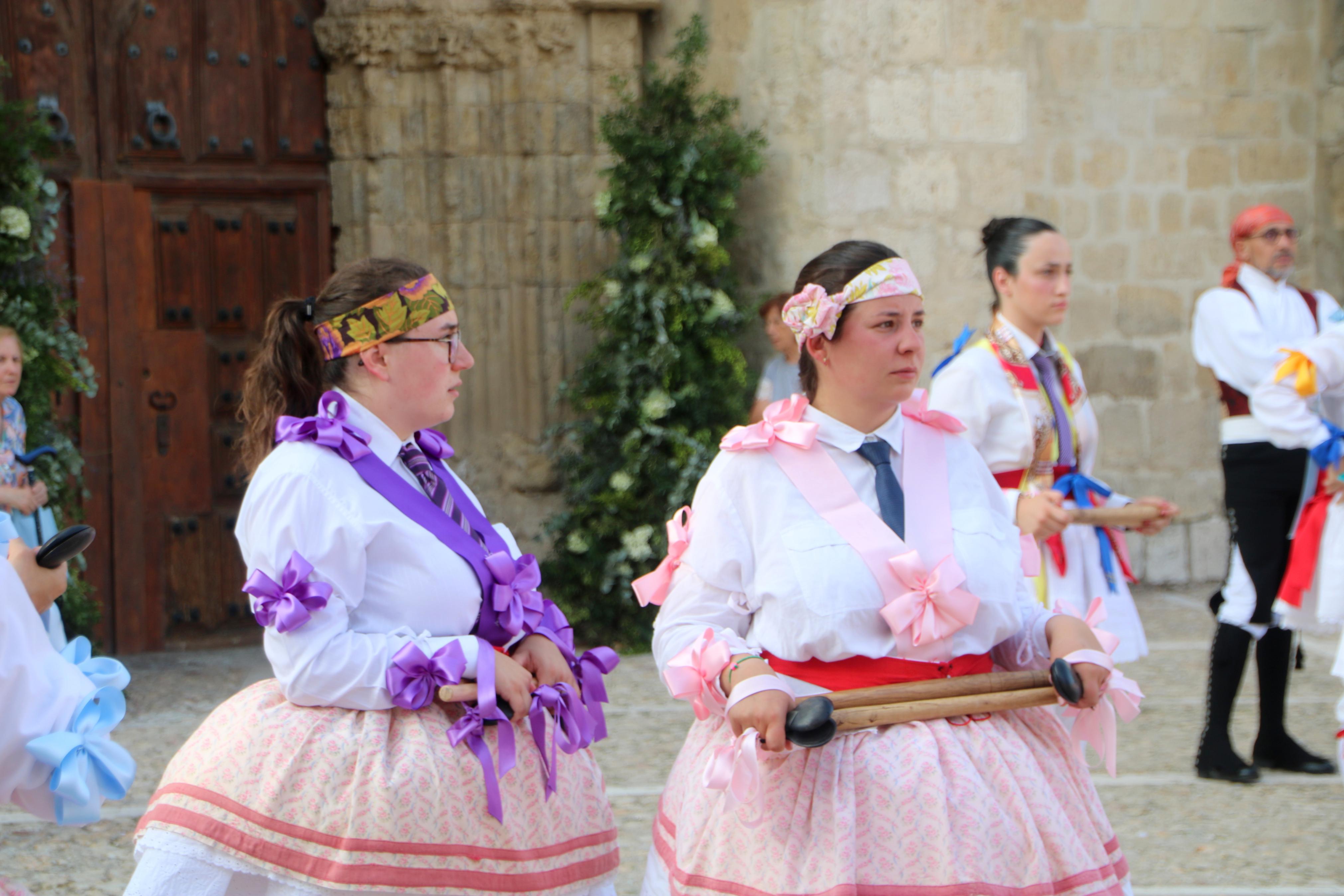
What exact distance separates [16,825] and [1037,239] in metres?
3.48

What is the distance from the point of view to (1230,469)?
4.59m

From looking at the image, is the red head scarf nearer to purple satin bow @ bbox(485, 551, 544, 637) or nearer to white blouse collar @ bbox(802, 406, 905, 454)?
white blouse collar @ bbox(802, 406, 905, 454)

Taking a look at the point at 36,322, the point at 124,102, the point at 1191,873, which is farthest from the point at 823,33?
the point at 1191,873

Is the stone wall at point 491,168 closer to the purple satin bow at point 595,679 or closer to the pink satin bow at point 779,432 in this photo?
the purple satin bow at point 595,679

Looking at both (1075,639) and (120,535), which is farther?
(120,535)

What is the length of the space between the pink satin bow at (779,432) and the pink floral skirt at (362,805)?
601mm

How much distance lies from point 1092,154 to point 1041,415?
4906 millimetres

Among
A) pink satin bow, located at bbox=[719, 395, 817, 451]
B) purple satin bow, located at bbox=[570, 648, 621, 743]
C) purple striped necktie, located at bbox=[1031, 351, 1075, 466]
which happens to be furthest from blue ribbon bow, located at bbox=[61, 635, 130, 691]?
purple striped necktie, located at bbox=[1031, 351, 1075, 466]

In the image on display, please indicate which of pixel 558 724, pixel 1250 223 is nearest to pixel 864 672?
pixel 558 724

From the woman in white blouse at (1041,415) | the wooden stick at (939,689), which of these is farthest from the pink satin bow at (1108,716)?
the woman in white blouse at (1041,415)

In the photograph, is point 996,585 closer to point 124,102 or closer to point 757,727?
point 757,727

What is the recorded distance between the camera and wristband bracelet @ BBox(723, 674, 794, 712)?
195cm

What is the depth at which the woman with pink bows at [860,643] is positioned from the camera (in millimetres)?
1945

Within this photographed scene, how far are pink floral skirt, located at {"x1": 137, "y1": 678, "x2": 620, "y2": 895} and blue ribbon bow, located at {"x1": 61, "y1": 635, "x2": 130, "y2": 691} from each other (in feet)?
0.55
